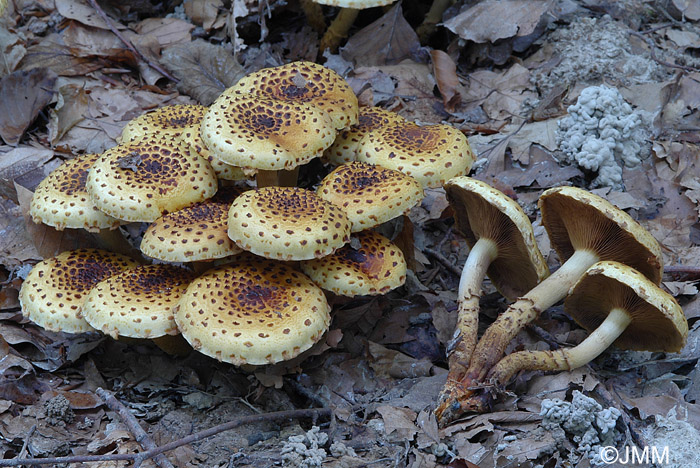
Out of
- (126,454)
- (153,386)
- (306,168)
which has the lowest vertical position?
(153,386)

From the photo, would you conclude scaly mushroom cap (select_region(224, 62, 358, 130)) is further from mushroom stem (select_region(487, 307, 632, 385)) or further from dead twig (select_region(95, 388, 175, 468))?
dead twig (select_region(95, 388, 175, 468))

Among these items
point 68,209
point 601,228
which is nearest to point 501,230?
point 601,228

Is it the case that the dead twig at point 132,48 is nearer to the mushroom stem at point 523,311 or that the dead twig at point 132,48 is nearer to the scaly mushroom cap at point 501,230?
the scaly mushroom cap at point 501,230

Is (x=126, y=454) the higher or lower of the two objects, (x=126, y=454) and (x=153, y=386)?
the higher

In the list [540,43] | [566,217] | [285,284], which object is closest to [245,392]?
[285,284]

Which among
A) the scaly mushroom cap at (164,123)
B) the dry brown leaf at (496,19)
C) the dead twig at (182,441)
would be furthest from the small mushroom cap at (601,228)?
the dry brown leaf at (496,19)

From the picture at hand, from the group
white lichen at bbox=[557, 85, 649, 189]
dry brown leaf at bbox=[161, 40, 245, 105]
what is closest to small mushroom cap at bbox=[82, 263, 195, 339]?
dry brown leaf at bbox=[161, 40, 245, 105]

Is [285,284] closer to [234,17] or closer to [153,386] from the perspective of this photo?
[153,386]
